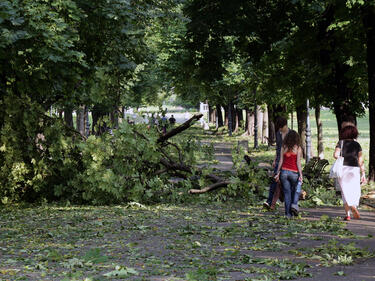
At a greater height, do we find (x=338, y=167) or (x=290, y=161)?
(x=290, y=161)

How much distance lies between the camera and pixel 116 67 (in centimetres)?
1933

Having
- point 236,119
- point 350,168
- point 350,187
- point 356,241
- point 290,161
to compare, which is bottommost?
point 356,241

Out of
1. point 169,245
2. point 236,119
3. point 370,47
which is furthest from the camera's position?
point 236,119

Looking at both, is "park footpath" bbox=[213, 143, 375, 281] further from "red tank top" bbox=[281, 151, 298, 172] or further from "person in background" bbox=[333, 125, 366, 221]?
"red tank top" bbox=[281, 151, 298, 172]

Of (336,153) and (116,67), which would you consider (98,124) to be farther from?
(336,153)

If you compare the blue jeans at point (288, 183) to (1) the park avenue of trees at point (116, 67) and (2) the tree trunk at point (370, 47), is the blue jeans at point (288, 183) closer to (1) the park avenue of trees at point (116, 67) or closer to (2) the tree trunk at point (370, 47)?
(1) the park avenue of trees at point (116, 67)

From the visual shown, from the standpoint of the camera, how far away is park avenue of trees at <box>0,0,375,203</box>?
49.5ft

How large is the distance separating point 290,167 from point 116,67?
8483 millimetres

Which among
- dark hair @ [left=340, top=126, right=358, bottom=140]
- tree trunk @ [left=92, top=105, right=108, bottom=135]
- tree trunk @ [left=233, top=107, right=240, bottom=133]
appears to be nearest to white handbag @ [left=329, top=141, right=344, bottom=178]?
dark hair @ [left=340, top=126, right=358, bottom=140]

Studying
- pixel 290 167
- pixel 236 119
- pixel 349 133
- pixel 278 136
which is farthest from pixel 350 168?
pixel 236 119

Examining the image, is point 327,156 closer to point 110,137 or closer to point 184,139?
point 184,139

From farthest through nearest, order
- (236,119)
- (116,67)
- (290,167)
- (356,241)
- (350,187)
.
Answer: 1. (236,119)
2. (116,67)
3. (290,167)
4. (350,187)
5. (356,241)

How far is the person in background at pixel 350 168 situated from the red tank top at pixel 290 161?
80 cm

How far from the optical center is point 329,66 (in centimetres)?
1902
